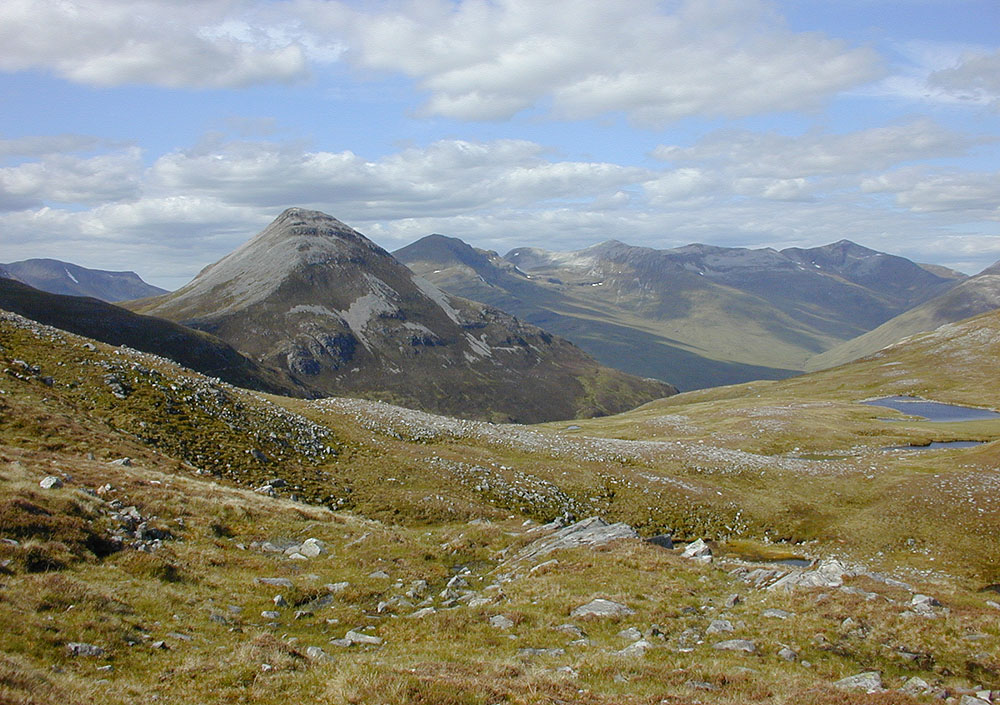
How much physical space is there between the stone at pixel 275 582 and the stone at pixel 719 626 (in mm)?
15421

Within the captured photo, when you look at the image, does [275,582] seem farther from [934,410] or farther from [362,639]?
[934,410]

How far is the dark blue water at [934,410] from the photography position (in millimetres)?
140250

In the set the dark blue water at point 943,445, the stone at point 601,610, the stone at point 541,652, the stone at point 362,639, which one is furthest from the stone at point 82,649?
the dark blue water at point 943,445

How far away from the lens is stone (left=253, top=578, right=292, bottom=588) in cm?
2344

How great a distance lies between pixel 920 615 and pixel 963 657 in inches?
110

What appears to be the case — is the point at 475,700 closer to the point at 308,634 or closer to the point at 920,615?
the point at 308,634

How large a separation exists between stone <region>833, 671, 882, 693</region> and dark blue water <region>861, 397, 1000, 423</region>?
141549mm

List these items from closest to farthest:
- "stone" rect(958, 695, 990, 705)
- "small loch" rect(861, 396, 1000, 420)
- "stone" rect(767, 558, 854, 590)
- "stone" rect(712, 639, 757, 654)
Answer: "stone" rect(958, 695, 990, 705)
"stone" rect(712, 639, 757, 654)
"stone" rect(767, 558, 854, 590)
"small loch" rect(861, 396, 1000, 420)

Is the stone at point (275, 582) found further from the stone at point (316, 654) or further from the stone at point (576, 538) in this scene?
the stone at point (576, 538)

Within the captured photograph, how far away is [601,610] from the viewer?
22.2m

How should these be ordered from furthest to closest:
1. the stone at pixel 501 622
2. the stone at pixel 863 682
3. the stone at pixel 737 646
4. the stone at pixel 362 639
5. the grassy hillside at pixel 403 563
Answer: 1. the stone at pixel 501 622
2. the stone at pixel 362 639
3. the stone at pixel 737 646
4. the stone at pixel 863 682
5. the grassy hillside at pixel 403 563

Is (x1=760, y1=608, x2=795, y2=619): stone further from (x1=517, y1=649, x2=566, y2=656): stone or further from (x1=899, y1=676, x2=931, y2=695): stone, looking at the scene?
(x1=517, y1=649, x2=566, y2=656): stone

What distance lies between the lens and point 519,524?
43281 millimetres

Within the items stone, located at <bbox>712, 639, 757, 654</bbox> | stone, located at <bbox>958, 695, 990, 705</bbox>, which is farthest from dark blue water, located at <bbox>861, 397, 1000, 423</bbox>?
stone, located at <bbox>958, 695, 990, 705</bbox>
